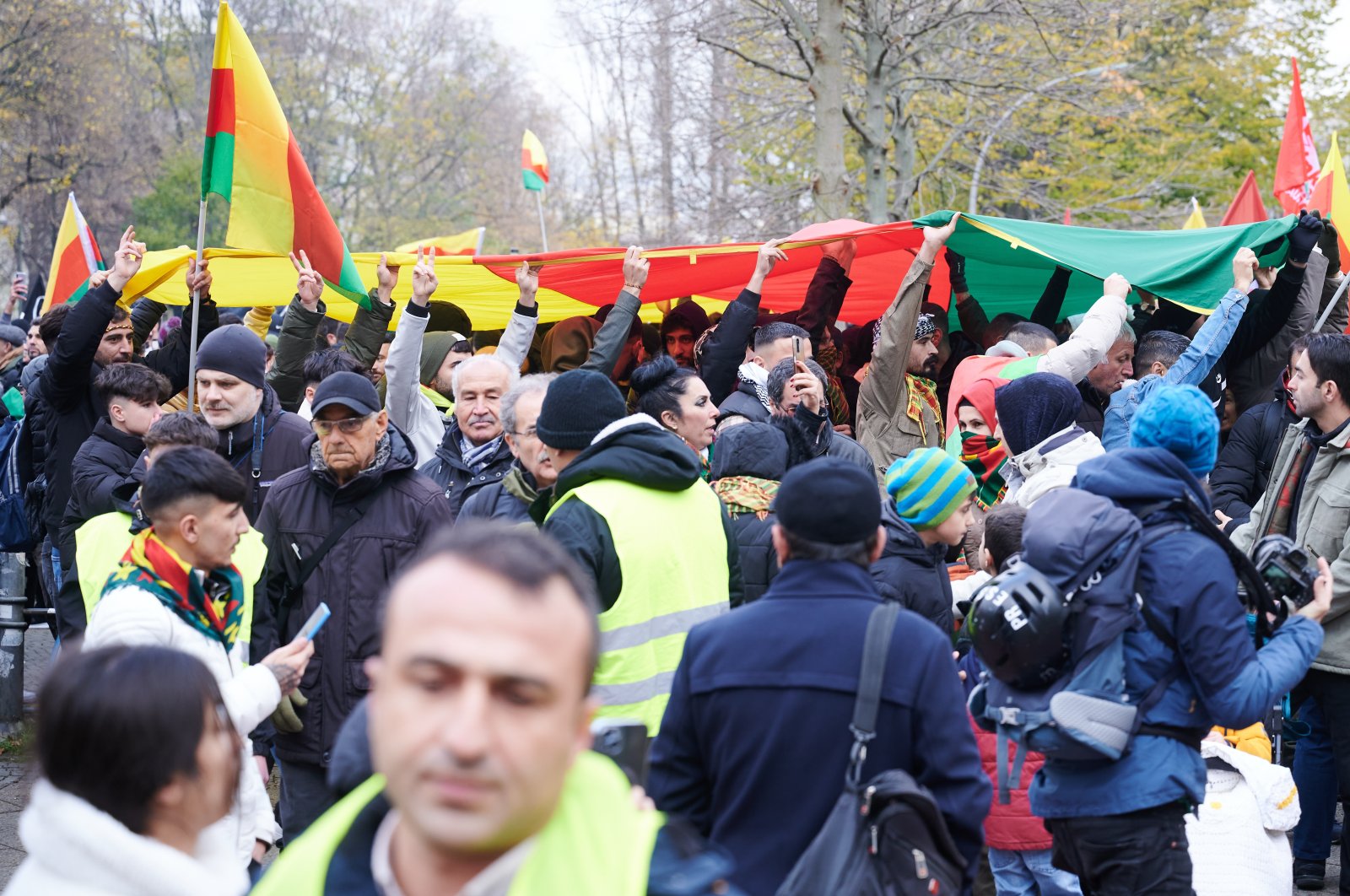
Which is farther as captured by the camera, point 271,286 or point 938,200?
point 938,200

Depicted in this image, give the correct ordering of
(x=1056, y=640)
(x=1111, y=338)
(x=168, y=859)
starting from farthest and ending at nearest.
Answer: (x=1111, y=338) < (x=1056, y=640) < (x=168, y=859)

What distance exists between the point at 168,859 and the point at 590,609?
96 cm

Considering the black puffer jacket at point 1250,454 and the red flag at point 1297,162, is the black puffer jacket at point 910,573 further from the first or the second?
the red flag at point 1297,162

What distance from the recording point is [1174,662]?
3527 millimetres

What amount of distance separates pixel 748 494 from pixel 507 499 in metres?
0.86

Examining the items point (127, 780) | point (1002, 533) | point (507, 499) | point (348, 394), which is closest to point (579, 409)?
point (507, 499)

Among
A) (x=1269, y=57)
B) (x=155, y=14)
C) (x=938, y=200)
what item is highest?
(x=155, y=14)

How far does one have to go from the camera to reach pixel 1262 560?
3805 mm

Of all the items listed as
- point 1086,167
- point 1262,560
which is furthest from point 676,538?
point 1086,167

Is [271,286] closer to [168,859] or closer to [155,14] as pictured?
[168,859]

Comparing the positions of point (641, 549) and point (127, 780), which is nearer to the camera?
point (127, 780)

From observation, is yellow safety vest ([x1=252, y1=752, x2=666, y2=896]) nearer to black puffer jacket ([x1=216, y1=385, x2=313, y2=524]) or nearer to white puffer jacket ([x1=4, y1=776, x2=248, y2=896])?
white puffer jacket ([x1=4, y1=776, x2=248, y2=896])

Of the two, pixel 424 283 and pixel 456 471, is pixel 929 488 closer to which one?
pixel 456 471

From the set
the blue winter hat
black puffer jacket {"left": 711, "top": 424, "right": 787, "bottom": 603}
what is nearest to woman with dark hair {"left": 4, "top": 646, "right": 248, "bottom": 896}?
the blue winter hat
